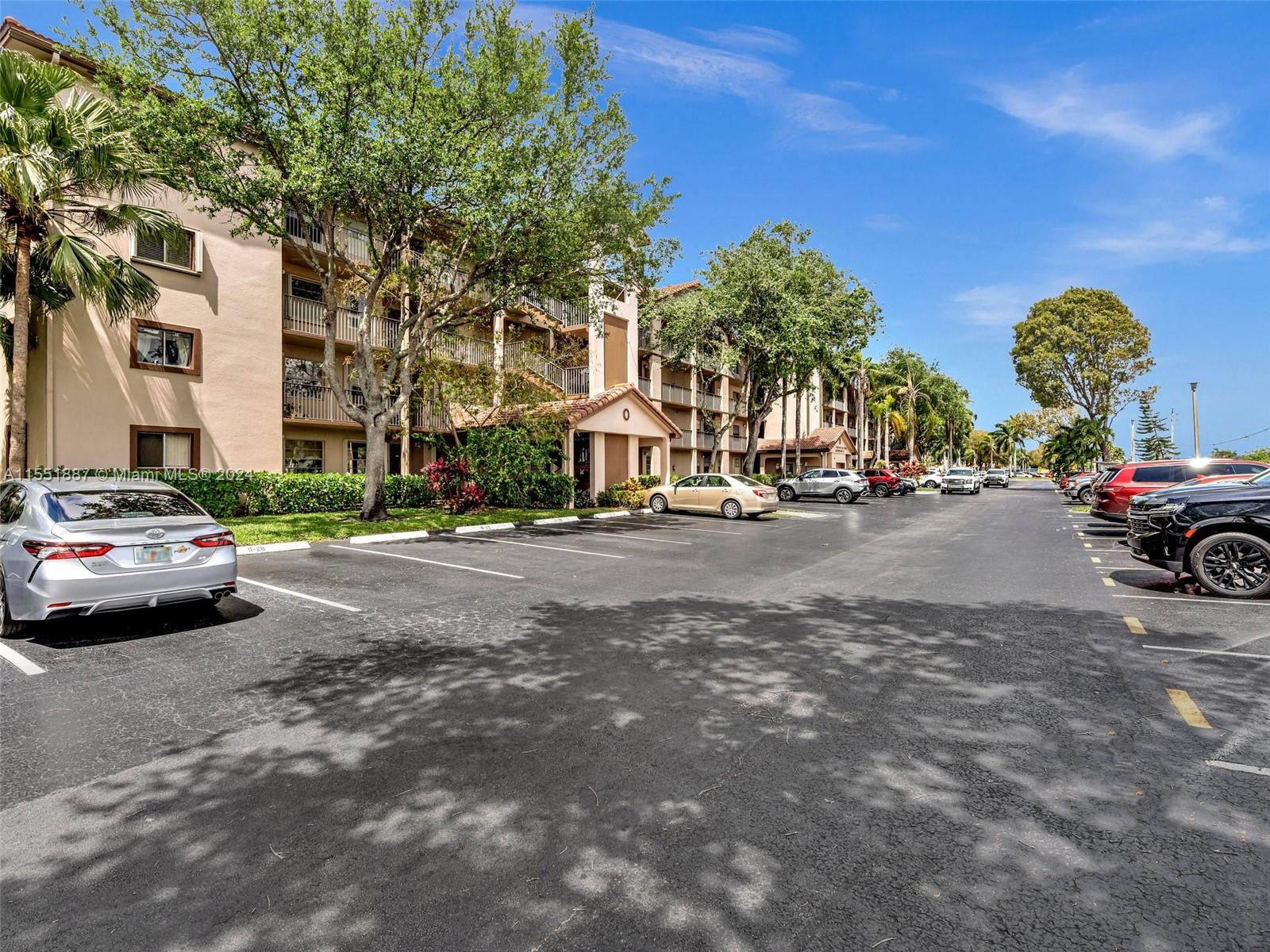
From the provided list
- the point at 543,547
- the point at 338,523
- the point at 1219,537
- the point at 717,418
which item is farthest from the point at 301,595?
the point at 717,418

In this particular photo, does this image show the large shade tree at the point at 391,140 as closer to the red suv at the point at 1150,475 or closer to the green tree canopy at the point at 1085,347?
the red suv at the point at 1150,475

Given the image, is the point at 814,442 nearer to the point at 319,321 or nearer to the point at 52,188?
the point at 319,321

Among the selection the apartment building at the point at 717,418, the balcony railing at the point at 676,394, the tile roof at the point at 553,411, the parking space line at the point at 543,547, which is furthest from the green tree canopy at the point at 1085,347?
the parking space line at the point at 543,547

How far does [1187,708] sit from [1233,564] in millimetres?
5264

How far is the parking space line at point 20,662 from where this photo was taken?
5.36 metres

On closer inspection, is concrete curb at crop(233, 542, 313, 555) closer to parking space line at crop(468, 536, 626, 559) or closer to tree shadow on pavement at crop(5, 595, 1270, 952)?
parking space line at crop(468, 536, 626, 559)

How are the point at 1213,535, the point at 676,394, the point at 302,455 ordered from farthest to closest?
the point at 676,394, the point at 302,455, the point at 1213,535

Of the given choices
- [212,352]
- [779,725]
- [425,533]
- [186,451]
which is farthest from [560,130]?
[779,725]

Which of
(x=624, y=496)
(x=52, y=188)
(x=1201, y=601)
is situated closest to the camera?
(x=1201, y=601)

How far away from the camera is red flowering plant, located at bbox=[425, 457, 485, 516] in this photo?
65.2ft

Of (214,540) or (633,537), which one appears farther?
(633,537)

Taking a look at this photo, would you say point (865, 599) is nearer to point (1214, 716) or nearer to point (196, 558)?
point (1214, 716)

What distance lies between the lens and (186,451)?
17.7m

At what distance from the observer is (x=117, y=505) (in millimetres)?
6711
